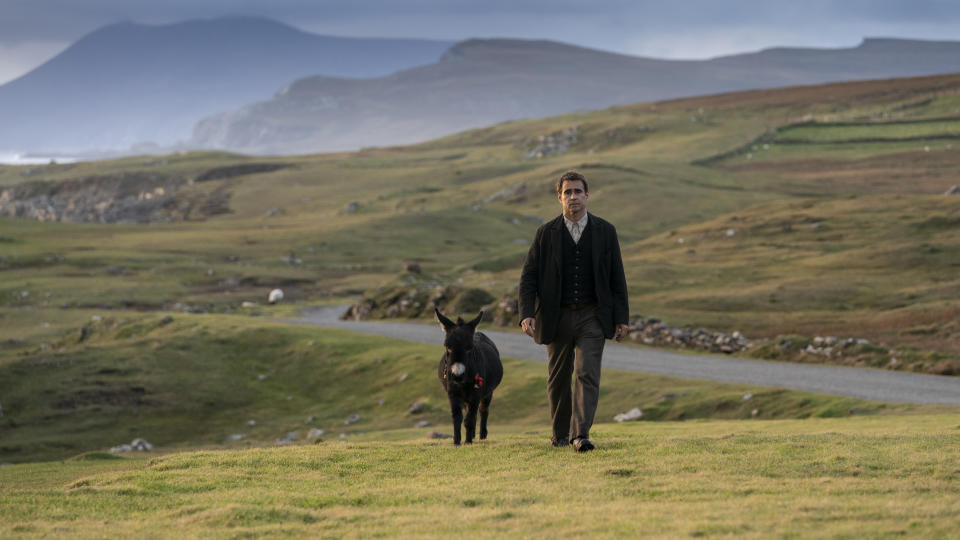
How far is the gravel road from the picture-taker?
31.2 metres

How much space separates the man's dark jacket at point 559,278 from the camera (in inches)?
615

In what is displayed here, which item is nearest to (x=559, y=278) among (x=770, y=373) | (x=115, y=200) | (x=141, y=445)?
(x=141, y=445)

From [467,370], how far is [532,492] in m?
4.06

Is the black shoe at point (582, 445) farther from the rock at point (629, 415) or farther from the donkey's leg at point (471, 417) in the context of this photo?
the rock at point (629, 415)

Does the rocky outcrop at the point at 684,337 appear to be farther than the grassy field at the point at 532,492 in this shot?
Yes

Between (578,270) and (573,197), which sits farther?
(578,270)

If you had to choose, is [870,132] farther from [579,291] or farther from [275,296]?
[579,291]

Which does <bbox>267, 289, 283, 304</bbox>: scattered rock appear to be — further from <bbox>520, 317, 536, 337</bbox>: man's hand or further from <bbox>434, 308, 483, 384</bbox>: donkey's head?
<bbox>520, 317, 536, 337</bbox>: man's hand

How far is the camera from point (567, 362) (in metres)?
16.1

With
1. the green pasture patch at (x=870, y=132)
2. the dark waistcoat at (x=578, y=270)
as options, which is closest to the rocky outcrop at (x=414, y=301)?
the dark waistcoat at (x=578, y=270)

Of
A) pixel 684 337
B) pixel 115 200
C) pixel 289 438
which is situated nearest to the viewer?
pixel 289 438

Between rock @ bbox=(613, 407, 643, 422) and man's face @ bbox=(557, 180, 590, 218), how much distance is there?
16.4 meters

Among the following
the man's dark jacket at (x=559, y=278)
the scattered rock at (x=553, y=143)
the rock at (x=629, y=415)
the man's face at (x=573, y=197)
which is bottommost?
the rock at (x=629, y=415)

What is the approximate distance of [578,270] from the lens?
15688 mm
